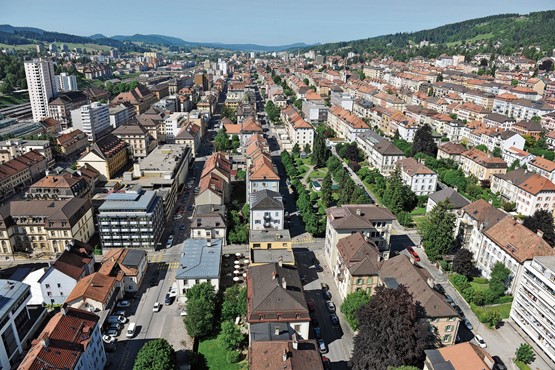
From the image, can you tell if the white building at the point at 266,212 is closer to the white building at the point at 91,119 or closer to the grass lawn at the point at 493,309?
the grass lawn at the point at 493,309

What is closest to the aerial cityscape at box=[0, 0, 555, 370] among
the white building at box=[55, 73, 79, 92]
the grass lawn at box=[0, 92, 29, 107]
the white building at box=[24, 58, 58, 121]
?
the white building at box=[24, 58, 58, 121]

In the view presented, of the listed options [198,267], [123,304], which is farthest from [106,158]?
[198,267]

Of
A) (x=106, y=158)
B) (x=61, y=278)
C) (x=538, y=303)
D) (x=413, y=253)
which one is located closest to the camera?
(x=538, y=303)

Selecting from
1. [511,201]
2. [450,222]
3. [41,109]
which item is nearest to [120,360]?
[450,222]

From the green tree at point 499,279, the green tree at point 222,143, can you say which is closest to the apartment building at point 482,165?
the green tree at point 499,279

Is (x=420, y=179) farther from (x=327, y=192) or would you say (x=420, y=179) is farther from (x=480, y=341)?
(x=480, y=341)

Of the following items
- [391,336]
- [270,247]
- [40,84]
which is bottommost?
[270,247]

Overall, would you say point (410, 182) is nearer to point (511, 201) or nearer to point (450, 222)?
point (511, 201)
